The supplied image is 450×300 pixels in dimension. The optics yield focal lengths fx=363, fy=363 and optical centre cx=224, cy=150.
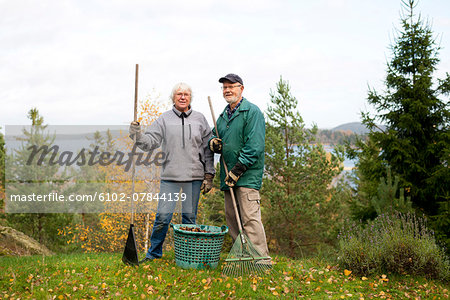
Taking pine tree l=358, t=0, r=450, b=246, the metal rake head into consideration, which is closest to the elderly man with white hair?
the metal rake head

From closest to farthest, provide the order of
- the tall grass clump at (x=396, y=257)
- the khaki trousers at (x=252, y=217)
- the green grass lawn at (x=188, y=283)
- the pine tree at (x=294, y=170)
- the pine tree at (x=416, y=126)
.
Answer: the green grass lawn at (x=188, y=283), the khaki trousers at (x=252, y=217), the tall grass clump at (x=396, y=257), the pine tree at (x=416, y=126), the pine tree at (x=294, y=170)

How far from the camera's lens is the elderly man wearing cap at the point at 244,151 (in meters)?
4.80

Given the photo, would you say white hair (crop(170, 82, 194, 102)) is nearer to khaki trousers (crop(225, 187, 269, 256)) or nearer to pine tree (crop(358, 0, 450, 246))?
khaki trousers (crop(225, 187, 269, 256))

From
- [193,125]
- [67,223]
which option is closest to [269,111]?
[193,125]

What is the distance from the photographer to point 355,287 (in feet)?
15.9

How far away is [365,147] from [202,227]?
21.9ft

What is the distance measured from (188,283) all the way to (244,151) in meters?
1.77

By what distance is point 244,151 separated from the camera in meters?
4.78

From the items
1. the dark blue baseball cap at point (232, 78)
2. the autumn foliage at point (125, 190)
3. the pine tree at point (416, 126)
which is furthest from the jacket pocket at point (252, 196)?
the autumn foliage at point (125, 190)

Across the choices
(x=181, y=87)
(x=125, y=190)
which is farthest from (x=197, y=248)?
(x=125, y=190)

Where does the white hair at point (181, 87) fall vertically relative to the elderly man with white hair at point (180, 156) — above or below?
above

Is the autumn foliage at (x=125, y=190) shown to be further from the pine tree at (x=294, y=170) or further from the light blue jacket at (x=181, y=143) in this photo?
the light blue jacket at (x=181, y=143)

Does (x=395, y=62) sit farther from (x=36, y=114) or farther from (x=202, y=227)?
(x=36, y=114)

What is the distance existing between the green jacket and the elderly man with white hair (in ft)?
1.25
